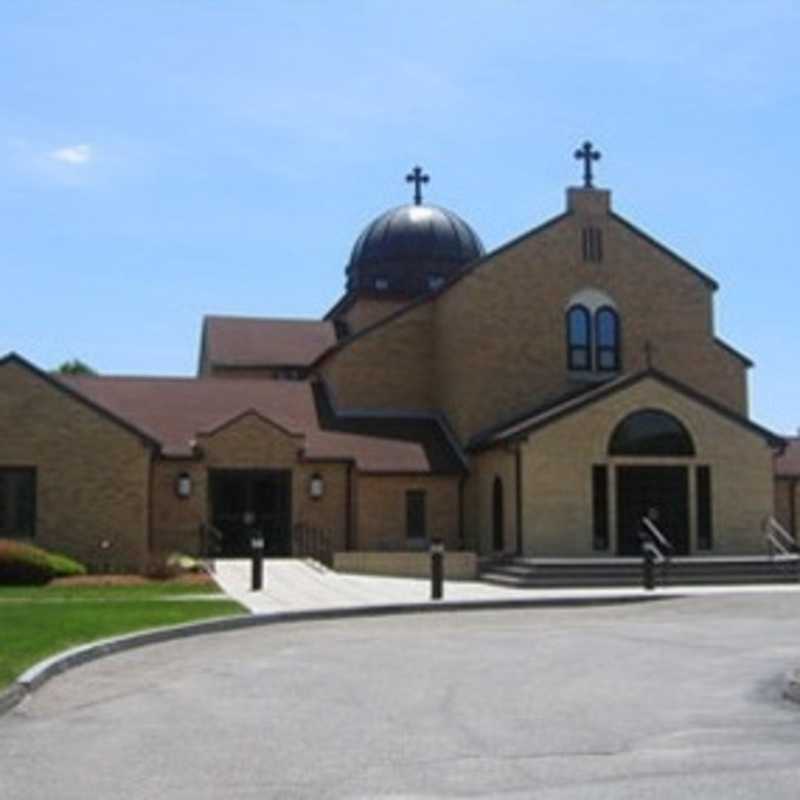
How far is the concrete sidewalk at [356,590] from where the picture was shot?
86.8ft

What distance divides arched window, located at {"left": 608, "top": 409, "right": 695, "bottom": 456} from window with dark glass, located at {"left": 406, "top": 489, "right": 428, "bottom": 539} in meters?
6.33

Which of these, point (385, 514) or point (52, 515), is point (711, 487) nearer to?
point (385, 514)

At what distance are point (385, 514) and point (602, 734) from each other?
1141 inches

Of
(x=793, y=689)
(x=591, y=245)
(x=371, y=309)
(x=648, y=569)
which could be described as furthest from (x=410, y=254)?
(x=793, y=689)

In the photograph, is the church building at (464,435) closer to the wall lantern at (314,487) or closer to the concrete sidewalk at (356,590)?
the wall lantern at (314,487)

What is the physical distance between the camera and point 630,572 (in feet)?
110

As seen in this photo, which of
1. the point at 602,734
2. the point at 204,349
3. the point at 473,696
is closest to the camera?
the point at 602,734

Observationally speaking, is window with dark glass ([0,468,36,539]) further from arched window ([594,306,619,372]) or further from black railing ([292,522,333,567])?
arched window ([594,306,619,372])

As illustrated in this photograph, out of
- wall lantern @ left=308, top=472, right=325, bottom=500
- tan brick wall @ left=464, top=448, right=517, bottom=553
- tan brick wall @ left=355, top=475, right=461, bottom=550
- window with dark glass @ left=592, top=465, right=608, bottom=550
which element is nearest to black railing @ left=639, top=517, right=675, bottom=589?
window with dark glass @ left=592, top=465, right=608, bottom=550

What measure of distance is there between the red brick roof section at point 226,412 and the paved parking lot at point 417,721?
19891 millimetres

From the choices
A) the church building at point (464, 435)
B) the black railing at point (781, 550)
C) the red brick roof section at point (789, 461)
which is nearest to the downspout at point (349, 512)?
the church building at point (464, 435)

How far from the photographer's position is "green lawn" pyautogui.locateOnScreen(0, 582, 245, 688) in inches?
647

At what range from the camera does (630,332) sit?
139 feet

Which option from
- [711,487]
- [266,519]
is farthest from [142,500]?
[711,487]
